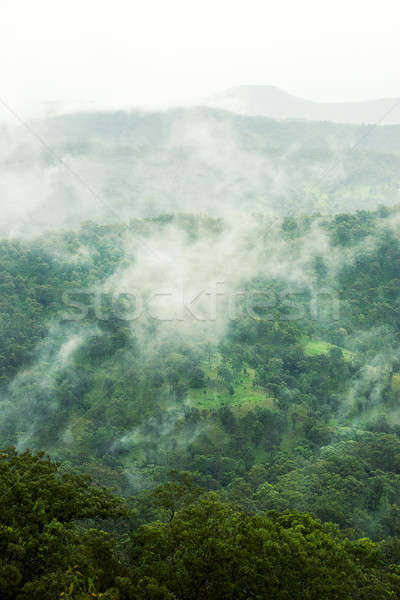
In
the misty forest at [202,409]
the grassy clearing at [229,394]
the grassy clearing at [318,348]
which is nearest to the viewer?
the misty forest at [202,409]

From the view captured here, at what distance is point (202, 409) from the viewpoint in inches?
1810

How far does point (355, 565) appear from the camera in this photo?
12117mm

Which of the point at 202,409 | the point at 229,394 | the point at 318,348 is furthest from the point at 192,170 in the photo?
the point at 202,409

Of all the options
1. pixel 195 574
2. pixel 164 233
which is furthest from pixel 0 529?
pixel 164 233

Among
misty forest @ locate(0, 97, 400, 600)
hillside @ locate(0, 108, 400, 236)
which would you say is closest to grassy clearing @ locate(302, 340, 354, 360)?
misty forest @ locate(0, 97, 400, 600)

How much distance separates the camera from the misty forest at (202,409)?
11227 mm

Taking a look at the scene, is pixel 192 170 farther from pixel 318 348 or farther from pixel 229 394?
pixel 229 394

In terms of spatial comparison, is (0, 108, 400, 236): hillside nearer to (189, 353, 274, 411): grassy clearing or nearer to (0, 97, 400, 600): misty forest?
(0, 97, 400, 600): misty forest

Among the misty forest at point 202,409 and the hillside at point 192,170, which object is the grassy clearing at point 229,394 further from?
the hillside at point 192,170

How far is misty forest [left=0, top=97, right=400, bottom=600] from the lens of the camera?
11.2 m

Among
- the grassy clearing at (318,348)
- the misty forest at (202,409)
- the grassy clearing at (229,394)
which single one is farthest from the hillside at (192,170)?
the grassy clearing at (318,348)

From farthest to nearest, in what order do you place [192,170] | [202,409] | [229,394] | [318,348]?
[192,170] < [318,348] < [229,394] < [202,409]

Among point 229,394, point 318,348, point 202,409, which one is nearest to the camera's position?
point 202,409

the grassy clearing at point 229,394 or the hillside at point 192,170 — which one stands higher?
the hillside at point 192,170
